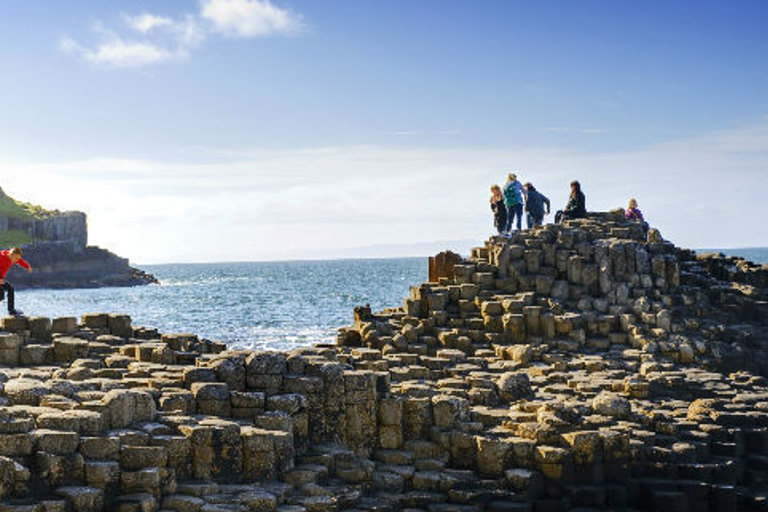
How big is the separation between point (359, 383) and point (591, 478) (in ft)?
16.6

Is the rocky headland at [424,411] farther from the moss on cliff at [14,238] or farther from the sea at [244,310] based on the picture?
the moss on cliff at [14,238]

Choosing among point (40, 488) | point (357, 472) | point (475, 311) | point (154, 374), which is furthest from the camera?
point (475, 311)

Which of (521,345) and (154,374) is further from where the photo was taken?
(521,345)

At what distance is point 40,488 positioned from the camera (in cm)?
1460

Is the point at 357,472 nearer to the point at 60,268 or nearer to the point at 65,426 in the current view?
the point at 65,426

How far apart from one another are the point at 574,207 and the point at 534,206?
75.0 inches

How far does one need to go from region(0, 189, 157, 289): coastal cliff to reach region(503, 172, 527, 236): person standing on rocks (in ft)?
330

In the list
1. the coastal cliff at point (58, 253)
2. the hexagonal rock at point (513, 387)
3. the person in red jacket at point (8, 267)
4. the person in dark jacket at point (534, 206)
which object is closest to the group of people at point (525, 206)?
the person in dark jacket at point (534, 206)

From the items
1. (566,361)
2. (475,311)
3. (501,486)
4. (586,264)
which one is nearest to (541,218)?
(586,264)

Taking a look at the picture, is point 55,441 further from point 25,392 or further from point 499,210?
point 499,210

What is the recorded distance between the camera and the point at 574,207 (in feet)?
114

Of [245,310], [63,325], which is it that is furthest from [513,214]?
[245,310]

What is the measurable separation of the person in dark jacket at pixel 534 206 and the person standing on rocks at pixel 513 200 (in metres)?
0.74

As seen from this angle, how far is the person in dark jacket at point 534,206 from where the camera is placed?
3356 centimetres
